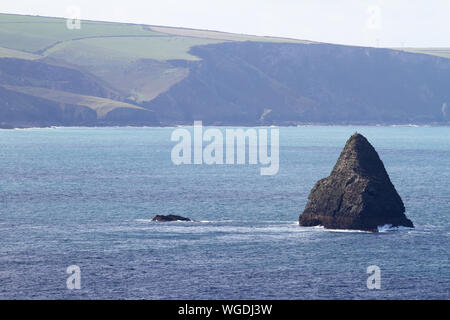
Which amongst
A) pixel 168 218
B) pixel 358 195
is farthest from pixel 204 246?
pixel 168 218

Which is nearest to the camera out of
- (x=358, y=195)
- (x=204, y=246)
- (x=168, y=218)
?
(x=204, y=246)

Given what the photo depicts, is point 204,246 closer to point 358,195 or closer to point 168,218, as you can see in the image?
point 358,195

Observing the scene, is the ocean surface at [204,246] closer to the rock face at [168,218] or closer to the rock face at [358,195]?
the rock face at [358,195]

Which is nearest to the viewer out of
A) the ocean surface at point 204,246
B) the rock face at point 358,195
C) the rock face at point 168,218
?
the ocean surface at point 204,246

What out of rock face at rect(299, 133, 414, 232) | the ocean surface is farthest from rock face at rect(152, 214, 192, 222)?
rock face at rect(299, 133, 414, 232)

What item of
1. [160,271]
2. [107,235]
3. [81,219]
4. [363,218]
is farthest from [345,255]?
[81,219]

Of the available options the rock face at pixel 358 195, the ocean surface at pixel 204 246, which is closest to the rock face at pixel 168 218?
the ocean surface at pixel 204 246

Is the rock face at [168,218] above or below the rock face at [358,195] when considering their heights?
below

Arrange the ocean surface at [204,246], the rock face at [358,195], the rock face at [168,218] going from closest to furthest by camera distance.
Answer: the ocean surface at [204,246], the rock face at [358,195], the rock face at [168,218]
